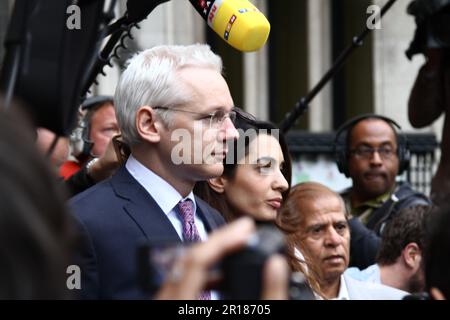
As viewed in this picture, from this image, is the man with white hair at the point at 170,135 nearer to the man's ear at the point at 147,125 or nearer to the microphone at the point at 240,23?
the man's ear at the point at 147,125

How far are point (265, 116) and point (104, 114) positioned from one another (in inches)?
433

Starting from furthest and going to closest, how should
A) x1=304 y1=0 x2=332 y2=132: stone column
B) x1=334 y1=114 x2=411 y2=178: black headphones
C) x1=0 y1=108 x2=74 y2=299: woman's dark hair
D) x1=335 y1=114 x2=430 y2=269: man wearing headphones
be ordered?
x1=304 y1=0 x2=332 y2=132: stone column < x1=334 y1=114 x2=411 y2=178: black headphones < x1=335 y1=114 x2=430 y2=269: man wearing headphones < x1=0 y1=108 x2=74 y2=299: woman's dark hair

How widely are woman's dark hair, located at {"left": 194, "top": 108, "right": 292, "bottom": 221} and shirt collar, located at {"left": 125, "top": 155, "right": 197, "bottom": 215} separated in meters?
0.85

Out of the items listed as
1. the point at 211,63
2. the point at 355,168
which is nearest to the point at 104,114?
the point at 355,168

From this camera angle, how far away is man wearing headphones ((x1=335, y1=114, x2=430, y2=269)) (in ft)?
22.2

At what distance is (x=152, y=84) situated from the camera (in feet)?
12.1

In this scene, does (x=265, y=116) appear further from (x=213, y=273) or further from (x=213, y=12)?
(x=213, y=273)

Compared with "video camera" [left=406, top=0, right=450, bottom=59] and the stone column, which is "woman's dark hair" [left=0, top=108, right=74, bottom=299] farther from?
the stone column

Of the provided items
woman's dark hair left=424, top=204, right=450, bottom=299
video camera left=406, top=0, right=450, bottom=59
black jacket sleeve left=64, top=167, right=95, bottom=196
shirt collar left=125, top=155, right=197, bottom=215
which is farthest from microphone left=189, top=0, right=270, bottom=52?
video camera left=406, top=0, right=450, bottom=59

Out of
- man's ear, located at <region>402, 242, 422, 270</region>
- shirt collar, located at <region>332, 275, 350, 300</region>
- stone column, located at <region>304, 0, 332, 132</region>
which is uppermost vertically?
stone column, located at <region>304, 0, 332, 132</region>

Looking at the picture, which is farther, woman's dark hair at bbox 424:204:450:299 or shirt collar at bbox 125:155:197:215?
shirt collar at bbox 125:155:197:215

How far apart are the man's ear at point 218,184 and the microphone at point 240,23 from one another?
1133 millimetres

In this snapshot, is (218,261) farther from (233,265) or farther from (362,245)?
(362,245)

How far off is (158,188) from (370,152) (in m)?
3.79
